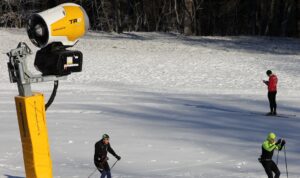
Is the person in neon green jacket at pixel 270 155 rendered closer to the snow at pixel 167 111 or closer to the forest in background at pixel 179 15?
the snow at pixel 167 111

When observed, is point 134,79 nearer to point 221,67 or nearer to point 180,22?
point 221,67

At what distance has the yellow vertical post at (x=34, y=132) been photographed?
417 cm

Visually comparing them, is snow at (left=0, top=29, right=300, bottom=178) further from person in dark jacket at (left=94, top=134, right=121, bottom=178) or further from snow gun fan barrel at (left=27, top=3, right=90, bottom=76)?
snow gun fan barrel at (left=27, top=3, right=90, bottom=76)

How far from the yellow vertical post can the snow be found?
731 cm

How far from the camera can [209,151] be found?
1361 centimetres

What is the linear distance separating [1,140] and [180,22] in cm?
3633

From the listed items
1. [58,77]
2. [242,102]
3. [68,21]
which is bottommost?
[242,102]

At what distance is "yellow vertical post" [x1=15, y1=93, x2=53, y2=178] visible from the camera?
164 inches

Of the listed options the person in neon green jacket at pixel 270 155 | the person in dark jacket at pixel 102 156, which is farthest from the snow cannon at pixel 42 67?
the person in neon green jacket at pixel 270 155

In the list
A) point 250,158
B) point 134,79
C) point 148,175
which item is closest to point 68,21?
point 148,175

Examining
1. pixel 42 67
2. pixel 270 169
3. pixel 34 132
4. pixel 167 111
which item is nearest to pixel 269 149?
pixel 270 169

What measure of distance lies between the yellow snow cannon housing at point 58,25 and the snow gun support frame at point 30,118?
219 millimetres

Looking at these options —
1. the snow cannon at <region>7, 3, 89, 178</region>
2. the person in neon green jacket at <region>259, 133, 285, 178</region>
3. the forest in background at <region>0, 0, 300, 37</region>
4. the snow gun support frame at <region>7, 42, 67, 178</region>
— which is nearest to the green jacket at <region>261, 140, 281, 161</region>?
the person in neon green jacket at <region>259, 133, 285, 178</region>

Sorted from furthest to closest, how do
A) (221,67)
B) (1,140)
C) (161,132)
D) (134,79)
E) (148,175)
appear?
(221,67)
(134,79)
(161,132)
(1,140)
(148,175)
